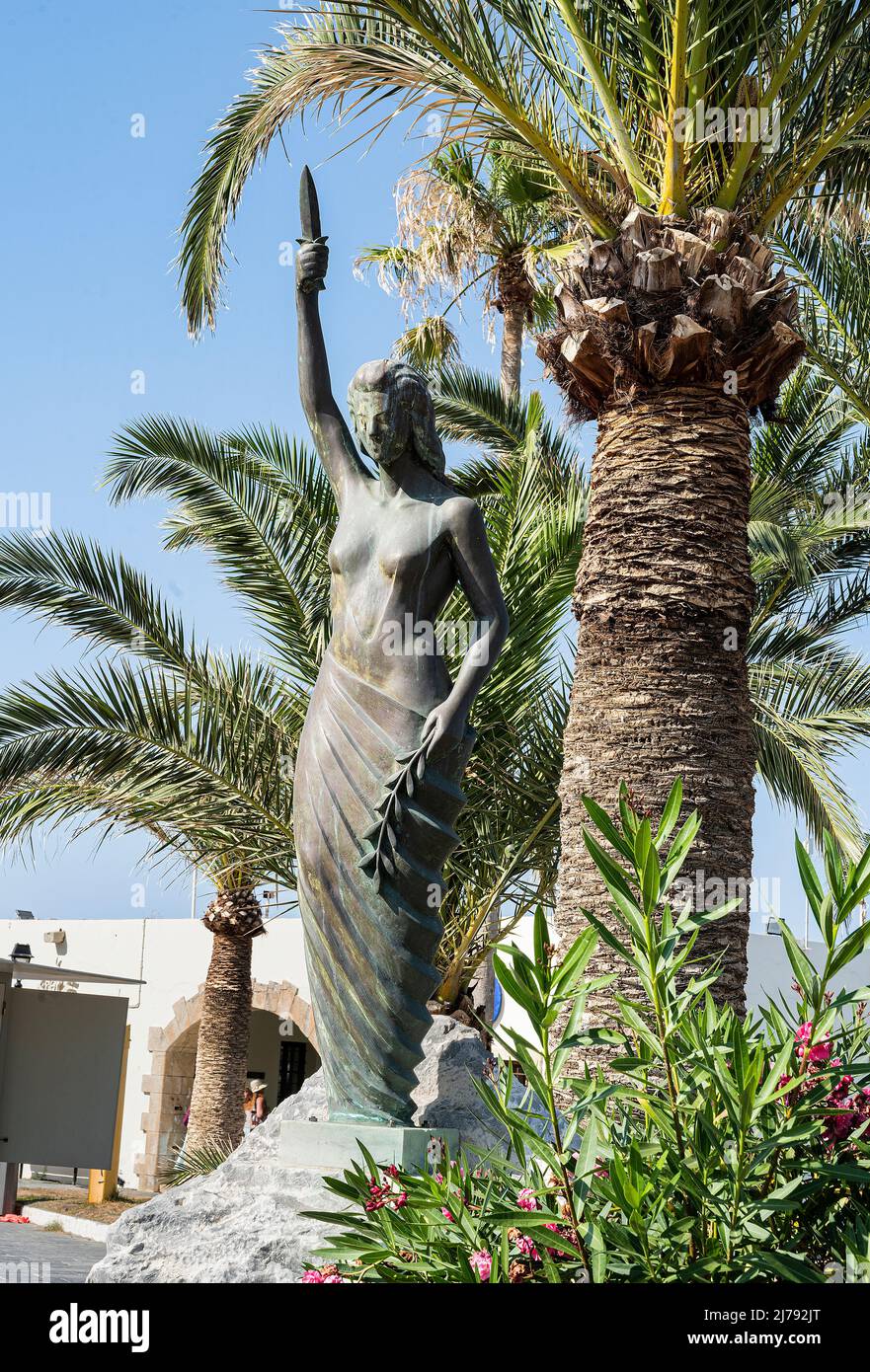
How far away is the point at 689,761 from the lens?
5461 mm

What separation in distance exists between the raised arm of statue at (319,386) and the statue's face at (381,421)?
173 mm

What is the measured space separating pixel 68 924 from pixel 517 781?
17.8 meters

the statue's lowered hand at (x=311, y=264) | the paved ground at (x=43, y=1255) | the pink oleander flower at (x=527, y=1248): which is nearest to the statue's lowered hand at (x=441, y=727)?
the statue's lowered hand at (x=311, y=264)

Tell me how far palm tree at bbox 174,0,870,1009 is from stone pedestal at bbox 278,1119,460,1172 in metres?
1.74

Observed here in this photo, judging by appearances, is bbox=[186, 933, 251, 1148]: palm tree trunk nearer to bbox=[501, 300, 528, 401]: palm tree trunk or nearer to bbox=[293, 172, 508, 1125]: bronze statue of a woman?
bbox=[501, 300, 528, 401]: palm tree trunk

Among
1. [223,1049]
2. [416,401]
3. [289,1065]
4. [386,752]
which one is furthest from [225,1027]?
[289,1065]

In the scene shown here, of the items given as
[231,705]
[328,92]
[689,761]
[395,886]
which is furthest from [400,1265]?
[231,705]

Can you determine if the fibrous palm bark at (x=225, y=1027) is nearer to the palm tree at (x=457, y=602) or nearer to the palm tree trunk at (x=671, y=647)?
the palm tree at (x=457, y=602)

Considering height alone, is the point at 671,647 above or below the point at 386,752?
above

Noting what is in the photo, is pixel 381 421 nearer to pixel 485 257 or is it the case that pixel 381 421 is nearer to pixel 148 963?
pixel 485 257

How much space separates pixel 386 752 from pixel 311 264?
158 cm

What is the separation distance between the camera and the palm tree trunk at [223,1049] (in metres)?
13.3

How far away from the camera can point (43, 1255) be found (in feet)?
30.4

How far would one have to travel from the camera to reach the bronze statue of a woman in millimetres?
3906
